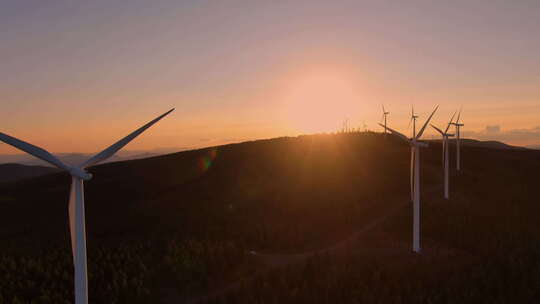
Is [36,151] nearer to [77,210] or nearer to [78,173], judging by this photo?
[78,173]

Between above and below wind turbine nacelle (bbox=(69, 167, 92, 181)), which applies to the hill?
below

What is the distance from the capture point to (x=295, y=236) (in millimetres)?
26766

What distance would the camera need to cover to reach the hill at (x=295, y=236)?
17719 millimetres

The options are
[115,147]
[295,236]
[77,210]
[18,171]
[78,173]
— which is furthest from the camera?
[18,171]

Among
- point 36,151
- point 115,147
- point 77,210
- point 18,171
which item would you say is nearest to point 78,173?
point 77,210

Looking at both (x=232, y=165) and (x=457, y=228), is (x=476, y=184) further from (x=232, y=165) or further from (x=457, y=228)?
(x=232, y=165)

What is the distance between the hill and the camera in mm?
17719

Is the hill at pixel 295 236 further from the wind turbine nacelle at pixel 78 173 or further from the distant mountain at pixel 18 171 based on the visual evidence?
the distant mountain at pixel 18 171

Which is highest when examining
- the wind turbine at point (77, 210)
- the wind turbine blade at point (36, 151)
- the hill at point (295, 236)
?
the wind turbine blade at point (36, 151)

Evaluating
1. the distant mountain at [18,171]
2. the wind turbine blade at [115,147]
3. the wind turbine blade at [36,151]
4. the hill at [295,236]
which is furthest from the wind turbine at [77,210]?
the distant mountain at [18,171]

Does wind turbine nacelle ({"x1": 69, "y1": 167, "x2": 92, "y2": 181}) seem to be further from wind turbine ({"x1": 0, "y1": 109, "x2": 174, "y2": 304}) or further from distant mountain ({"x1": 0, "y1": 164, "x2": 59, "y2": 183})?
distant mountain ({"x1": 0, "y1": 164, "x2": 59, "y2": 183})

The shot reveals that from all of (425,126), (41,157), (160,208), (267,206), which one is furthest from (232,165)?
(41,157)

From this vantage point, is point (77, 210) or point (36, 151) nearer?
point (36, 151)

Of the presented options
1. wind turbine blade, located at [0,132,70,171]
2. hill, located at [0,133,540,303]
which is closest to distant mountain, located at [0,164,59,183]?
hill, located at [0,133,540,303]
